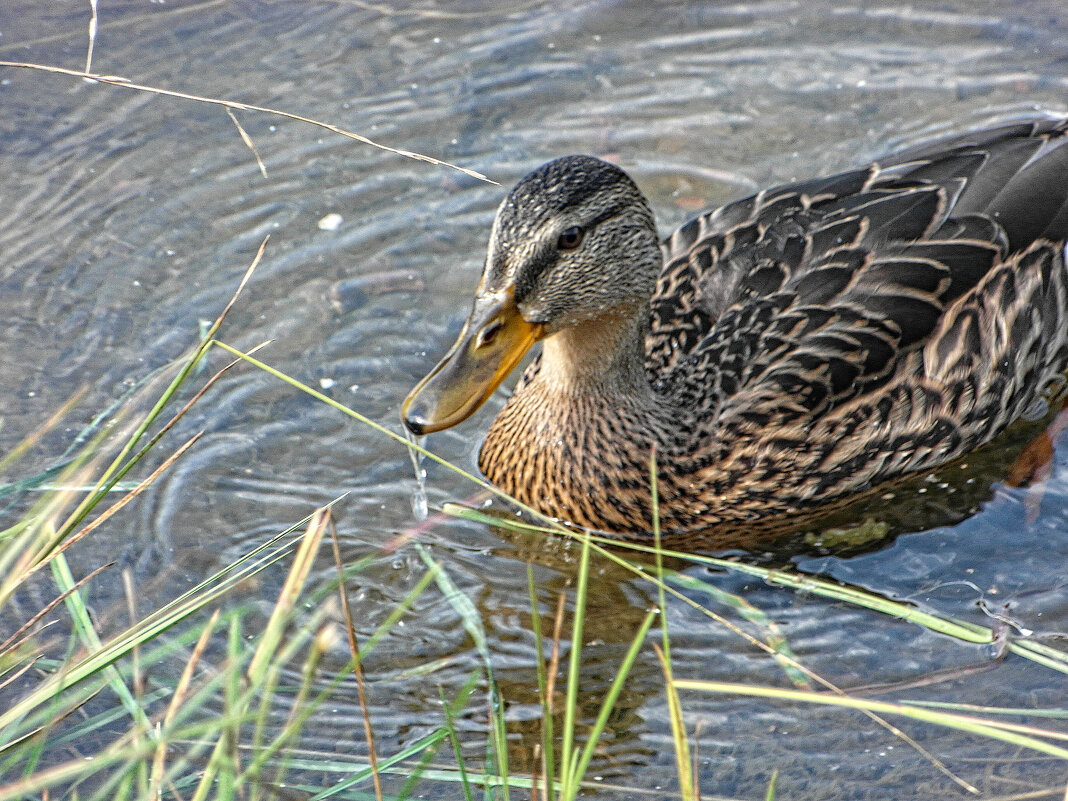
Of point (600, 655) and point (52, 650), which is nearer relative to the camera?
point (52, 650)

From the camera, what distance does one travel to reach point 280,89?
687 cm

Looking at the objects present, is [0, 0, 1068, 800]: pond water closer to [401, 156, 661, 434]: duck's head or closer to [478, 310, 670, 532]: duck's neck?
[478, 310, 670, 532]: duck's neck

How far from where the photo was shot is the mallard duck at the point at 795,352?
4633 millimetres

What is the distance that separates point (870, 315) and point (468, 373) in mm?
1585

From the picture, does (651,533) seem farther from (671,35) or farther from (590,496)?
(671,35)

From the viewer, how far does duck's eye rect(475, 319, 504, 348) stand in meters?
4.09

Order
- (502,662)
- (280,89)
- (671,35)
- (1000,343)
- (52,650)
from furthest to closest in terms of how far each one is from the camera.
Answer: (671,35)
(280,89)
(1000,343)
(502,662)
(52,650)

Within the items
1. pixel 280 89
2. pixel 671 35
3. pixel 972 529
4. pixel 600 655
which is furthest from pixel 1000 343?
pixel 280 89

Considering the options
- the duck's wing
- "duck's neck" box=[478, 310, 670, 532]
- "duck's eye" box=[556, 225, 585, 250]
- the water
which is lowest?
the water

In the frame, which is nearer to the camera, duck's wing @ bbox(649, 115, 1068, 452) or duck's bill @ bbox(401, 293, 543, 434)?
duck's bill @ bbox(401, 293, 543, 434)

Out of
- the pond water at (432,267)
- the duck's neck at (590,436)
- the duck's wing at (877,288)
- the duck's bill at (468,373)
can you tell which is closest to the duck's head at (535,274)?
the duck's bill at (468,373)

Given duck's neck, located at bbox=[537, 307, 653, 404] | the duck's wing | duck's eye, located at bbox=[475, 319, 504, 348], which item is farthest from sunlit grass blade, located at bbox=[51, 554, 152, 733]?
the duck's wing

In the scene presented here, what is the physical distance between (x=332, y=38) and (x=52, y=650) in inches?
173

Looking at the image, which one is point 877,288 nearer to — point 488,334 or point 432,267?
point 488,334
